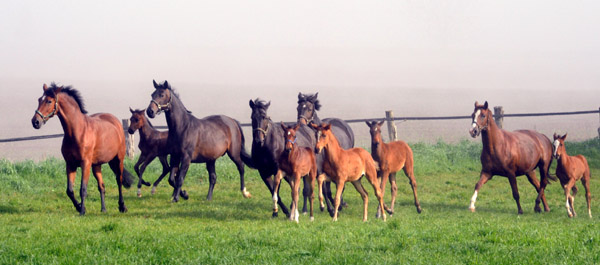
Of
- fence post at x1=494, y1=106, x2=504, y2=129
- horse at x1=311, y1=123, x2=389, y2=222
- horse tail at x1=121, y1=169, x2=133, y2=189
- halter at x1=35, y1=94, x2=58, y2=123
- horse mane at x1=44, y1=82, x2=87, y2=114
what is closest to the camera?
horse at x1=311, y1=123, x2=389, y2=222

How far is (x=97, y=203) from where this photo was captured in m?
13.3

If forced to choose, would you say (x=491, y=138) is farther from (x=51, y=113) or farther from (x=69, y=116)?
(x=51, y=113)

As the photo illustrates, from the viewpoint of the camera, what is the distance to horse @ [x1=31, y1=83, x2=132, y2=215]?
1091cm

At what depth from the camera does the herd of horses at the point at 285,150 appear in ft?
35.5

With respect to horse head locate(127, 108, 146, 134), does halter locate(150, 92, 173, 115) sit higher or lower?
higher

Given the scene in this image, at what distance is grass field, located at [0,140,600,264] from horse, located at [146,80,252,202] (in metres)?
0.79

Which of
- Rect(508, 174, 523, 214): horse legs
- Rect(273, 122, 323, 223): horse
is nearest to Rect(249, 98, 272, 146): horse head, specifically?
Rect(273, 122, 323, 223): horse

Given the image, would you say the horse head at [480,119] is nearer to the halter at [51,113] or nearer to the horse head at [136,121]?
the horse head at [136,121]

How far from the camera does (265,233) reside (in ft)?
28.3

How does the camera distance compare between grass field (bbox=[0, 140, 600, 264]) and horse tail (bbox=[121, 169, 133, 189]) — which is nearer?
grass field (bbox=[0, 140, 600, 264])

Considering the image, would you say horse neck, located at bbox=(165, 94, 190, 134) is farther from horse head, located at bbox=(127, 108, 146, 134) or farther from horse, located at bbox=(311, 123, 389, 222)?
horse, located at bbox=(311, 123, 389, 222)

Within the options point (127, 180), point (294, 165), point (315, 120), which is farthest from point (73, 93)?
point (315, 120)

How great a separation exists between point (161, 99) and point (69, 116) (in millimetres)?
2109

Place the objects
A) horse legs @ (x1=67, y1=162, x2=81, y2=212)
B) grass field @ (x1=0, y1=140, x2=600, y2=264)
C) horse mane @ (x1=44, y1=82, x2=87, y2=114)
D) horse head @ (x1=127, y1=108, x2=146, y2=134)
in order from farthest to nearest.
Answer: horse head @ (x1=127, y1=108, x2=146, y2=134)
horse legs @ (x1=67, y1=162, x2=81, y2=212)
horse mane @ (x1=44, y1=82, x2=87, y2=114)
grass field @ (x1=0, y1=140, x2=600, y2=264)
